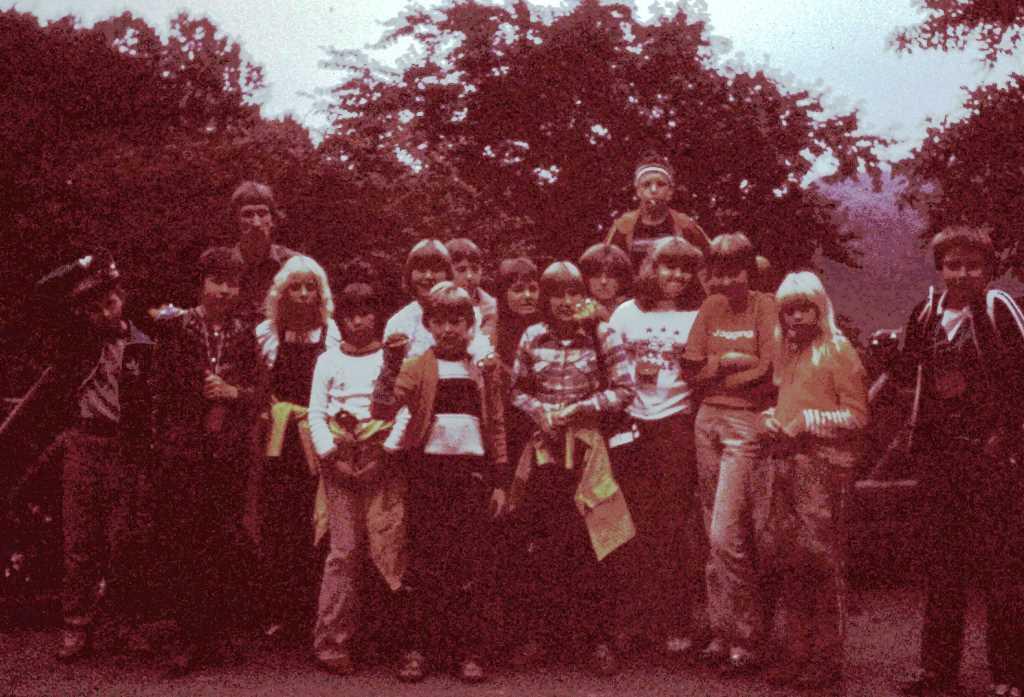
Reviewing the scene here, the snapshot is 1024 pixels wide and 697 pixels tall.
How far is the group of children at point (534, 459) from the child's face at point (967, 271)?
0.03 ft

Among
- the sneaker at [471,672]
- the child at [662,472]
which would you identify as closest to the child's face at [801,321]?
the child at [662,472]

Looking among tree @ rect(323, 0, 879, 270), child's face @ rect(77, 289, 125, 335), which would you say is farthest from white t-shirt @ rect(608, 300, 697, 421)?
tree @ rect(323, 0, 879, 270)

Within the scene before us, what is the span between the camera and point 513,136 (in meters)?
23.5

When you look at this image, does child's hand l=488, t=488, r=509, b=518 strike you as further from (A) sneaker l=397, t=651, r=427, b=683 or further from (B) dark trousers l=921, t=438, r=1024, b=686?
(B) dark trousers l=921, t=438, r=1024, b=686

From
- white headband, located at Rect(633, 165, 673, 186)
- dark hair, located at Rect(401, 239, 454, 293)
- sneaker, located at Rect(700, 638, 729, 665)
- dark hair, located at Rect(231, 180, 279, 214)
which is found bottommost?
sneaker, located at Rect(700, 638, 729, 665)

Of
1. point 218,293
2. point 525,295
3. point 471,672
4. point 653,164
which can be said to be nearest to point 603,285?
point 525,295

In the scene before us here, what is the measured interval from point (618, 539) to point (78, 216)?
8.37 m

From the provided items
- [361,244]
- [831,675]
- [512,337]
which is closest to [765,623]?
[831,675]

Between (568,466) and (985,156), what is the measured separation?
7812 millimetres

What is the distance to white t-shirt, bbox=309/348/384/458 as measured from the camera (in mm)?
6434

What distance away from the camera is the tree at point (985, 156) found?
11.8m

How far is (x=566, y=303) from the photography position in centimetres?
648

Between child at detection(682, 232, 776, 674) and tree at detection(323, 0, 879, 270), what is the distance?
1360 cm

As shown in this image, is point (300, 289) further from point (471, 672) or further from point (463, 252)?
point (471, 672)
